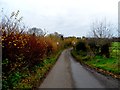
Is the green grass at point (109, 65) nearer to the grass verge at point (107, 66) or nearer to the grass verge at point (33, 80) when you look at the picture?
the grass verge at point (107, 66)

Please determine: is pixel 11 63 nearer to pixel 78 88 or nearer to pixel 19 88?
pixel 19 88

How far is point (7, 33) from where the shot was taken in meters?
12.9

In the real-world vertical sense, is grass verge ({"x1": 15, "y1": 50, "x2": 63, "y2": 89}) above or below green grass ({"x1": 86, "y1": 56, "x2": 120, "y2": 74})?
above

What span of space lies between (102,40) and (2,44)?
125 feet

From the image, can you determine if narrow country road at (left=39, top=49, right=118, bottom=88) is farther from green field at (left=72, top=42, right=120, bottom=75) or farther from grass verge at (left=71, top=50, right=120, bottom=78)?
green field at (left=72, top=42, right=120, bottom=75)

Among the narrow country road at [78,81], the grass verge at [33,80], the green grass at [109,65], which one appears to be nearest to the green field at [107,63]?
the green grass at [109,65]

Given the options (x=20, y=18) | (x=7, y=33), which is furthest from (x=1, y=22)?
(x=20, y=18)

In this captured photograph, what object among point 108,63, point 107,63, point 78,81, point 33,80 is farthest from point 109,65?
point 33,80

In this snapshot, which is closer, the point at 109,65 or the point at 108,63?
the point at 109,65

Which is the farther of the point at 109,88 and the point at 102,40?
the point at 102,40

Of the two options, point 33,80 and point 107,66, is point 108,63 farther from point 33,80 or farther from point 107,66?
point 33,80

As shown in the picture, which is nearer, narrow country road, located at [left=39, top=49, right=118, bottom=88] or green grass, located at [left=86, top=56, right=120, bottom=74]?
narrow country road, located at [left=39, top=49, right=118, bottom=88]

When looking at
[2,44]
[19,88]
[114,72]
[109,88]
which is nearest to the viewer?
[2,44]

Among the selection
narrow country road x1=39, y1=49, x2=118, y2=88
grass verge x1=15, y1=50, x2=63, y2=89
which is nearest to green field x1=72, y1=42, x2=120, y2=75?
narrow country road x1=39, y1=49, x2=118, y2=88
